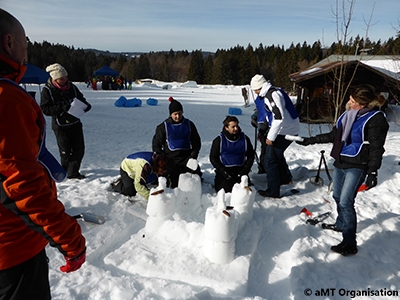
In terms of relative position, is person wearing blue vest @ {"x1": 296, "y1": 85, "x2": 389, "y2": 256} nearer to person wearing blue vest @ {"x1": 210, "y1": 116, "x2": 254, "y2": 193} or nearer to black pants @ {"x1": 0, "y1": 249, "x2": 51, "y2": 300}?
person wearing blue vest @ {"x1": 210, "y1": 116, "x2": 254, "y2": 193}

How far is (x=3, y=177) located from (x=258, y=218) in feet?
10.7

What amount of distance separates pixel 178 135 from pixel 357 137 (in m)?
2.77

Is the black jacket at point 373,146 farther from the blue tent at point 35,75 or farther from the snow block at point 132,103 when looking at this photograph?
the blue tent at point 35,75

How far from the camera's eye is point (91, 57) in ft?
230

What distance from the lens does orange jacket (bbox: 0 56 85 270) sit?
3.65 feet

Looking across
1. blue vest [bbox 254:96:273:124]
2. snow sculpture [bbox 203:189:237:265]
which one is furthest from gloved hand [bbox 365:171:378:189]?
blue vest [bbox 254:96:273:124]

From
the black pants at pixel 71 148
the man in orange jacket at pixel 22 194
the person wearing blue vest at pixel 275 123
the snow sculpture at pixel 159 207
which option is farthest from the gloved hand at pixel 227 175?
the man in orange jacket at pixel 22 194

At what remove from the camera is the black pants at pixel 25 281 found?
1328 mm

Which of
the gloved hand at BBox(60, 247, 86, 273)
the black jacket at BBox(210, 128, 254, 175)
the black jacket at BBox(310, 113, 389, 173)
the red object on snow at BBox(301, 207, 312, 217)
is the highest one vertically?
the black jacket at BBox(310, 113, 389, 173)

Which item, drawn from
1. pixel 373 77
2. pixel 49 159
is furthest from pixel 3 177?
pixel 373 77

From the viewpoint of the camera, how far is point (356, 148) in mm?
2951

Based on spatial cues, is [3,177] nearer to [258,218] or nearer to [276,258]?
[276,258]

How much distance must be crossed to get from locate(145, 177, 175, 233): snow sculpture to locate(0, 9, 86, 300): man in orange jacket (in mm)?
1805

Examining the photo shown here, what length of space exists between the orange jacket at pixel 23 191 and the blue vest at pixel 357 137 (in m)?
2.77
